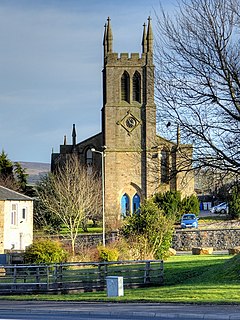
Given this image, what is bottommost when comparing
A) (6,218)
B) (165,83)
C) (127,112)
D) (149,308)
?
(149,308)

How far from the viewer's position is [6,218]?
177ft

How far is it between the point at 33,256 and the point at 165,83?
15195mm

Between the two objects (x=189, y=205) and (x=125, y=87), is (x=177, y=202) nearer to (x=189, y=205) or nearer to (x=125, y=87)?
(x=189, y=205)

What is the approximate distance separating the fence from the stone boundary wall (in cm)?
2678

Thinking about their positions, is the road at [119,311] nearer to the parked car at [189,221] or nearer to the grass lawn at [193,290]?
the grass lawn at [193,290]

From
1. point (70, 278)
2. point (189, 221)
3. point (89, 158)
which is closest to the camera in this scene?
point (70, 278)

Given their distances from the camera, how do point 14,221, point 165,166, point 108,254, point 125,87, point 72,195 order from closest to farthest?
1. point 165,166
2. point 108,254
3. point 14,221
4. point 72,195
5. point 125,87

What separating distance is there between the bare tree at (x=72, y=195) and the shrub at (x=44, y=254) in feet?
56.9

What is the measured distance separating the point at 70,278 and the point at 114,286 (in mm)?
5356

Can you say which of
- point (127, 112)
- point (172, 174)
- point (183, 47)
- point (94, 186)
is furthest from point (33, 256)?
point (127, 112)

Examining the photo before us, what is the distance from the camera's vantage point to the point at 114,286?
81.3 feet

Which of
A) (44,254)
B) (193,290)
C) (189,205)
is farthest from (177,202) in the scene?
(193,290)

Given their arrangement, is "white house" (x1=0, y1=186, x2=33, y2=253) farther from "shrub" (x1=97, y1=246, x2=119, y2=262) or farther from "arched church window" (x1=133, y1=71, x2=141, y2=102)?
"arched church window" (x1=133, y1=71, x2=141, y2=102)

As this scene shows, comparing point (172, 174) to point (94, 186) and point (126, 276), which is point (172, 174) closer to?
point (126, 276)
